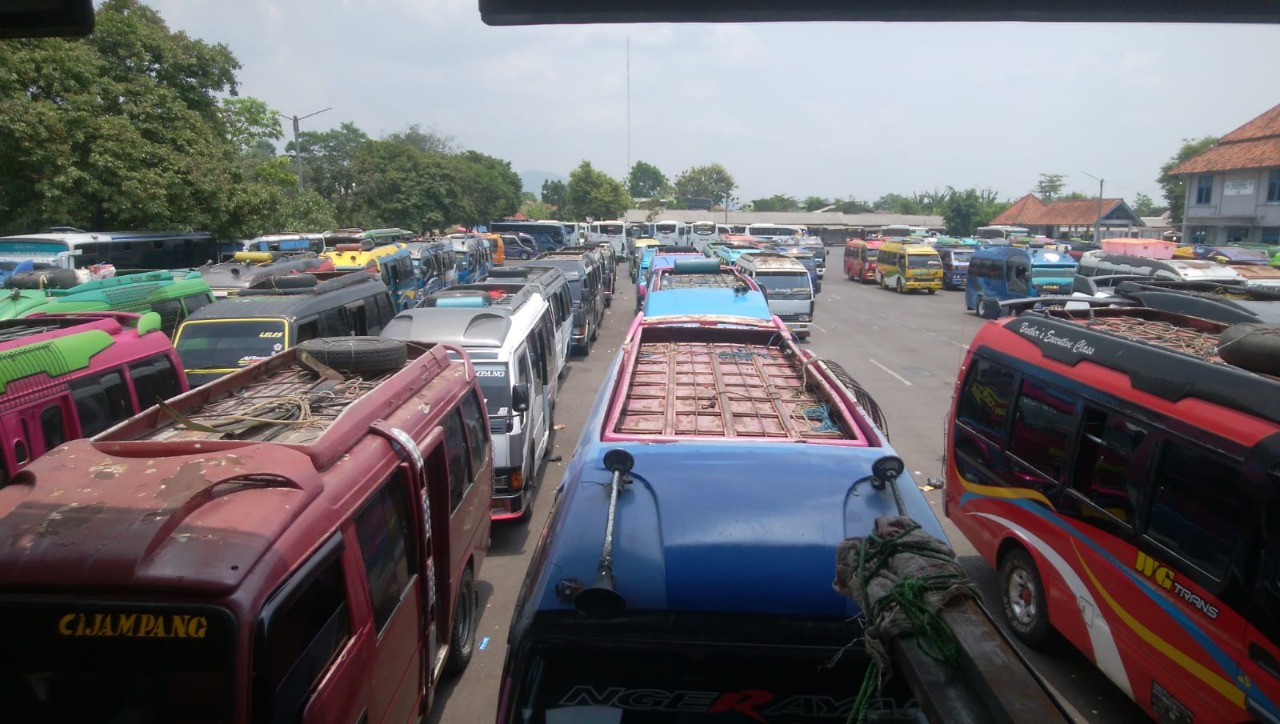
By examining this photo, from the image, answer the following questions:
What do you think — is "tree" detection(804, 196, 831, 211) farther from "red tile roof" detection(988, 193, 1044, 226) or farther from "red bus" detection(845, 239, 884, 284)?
"red bus" detection(845, 239, 884, 284)

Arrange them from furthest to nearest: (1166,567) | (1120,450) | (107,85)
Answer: (107,85) < (1120,450) < (1166,567)

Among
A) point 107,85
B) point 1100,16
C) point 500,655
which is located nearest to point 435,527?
point 500,655

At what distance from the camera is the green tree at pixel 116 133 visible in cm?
1995

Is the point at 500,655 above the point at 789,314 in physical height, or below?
below

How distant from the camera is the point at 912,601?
6.68ft

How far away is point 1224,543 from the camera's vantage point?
3947 millimetres

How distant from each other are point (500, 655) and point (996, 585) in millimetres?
4586

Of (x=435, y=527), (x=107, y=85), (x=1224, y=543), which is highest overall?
(x=107, y=85)

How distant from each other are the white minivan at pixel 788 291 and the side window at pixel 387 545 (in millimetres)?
14892

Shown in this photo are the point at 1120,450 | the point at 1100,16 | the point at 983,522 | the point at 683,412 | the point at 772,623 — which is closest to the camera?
the point at 772,623

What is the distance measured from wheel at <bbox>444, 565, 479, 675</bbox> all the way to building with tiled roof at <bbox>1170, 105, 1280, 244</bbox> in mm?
46254

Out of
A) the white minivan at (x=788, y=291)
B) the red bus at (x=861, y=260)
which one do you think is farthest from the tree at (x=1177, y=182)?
the white minivan at (x=788, y=291)

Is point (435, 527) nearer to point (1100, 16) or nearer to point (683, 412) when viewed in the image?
point (683, 412)

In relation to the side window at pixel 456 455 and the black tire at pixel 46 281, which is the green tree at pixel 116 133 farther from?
the side window at pixel 456 455
